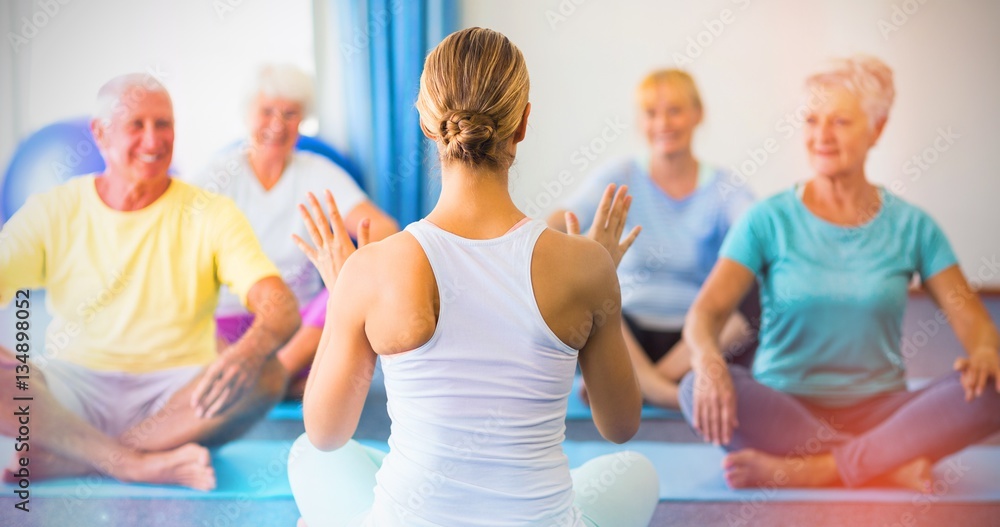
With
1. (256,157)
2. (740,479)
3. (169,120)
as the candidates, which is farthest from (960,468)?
(169,120)

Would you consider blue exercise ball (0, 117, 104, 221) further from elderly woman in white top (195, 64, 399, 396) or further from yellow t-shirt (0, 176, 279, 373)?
elderly woman in white top (195, 64, 399, 396)

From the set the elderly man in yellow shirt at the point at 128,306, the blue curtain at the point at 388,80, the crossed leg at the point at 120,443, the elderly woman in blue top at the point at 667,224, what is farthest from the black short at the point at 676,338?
the crossed leg at the point at 120,443

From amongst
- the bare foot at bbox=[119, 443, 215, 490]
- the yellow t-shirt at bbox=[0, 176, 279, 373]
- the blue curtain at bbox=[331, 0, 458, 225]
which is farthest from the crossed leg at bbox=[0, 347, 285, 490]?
the blue curtain at bbox=[331, 0, 458, 225]

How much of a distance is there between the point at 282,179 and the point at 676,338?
126 centimetres

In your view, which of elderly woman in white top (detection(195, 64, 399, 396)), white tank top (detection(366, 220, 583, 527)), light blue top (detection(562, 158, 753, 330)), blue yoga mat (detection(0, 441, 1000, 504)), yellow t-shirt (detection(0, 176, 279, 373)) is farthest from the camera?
light blue top (detection(562, 158, 753, 330))

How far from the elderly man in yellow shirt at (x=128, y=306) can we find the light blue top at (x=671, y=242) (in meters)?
1.11

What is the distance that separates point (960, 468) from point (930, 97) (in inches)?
42.7

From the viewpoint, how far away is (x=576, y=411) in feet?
8.64

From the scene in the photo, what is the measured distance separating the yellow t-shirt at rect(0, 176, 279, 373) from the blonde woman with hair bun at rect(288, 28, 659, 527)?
133 centimetres

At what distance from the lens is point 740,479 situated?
2355 millimetres

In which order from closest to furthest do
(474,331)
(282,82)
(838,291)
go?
(474,331), (838,291), (282,82)

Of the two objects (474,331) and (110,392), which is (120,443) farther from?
(474,331)

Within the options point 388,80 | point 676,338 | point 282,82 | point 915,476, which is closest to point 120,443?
point 282,82

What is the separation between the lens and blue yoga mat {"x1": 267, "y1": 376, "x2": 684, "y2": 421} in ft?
8.36
